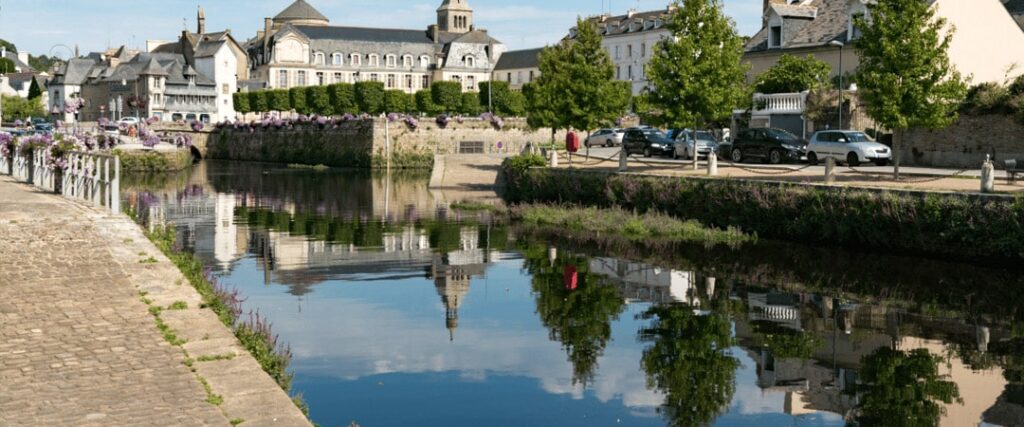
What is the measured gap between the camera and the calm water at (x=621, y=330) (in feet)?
45.9

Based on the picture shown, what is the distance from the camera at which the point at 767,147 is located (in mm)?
45344

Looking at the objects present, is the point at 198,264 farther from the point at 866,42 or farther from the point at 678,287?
the point at 866,42

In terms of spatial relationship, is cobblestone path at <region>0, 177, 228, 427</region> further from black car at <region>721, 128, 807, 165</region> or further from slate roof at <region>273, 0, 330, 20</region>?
slate roof at <region>273, 0, 330, 20</region>

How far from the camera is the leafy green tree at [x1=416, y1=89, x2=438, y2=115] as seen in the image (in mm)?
102688

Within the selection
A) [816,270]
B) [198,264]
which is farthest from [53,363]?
[816,270]

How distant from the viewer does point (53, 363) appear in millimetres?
12328

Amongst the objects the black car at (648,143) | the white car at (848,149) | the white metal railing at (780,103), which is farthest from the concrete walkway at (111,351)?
the white metal railing at (780,103)

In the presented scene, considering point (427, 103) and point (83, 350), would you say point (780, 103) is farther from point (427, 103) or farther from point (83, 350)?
point (427, 103)

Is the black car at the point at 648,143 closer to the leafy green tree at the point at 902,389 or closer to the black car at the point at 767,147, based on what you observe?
the black car at the point at 767,147

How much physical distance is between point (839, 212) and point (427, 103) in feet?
250

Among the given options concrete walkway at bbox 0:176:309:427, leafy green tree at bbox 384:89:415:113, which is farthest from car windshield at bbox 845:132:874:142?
leafy green tree at bbox 384:89:415:113

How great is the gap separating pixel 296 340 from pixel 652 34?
9827 cm

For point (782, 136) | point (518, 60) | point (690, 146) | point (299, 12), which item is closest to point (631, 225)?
point (782, 136)

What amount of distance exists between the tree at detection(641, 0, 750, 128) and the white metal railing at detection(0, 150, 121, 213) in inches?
737
